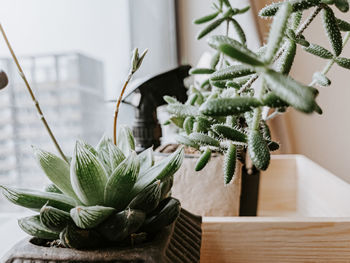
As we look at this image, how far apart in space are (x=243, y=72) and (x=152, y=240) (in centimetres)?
17

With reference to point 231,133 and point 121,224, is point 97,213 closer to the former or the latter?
point 121,224

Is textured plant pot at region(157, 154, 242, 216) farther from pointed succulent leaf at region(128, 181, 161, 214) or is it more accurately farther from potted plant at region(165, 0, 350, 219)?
pointed succulent leaf at region(128, 181, 161, 214)

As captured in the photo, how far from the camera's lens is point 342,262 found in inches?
15.6

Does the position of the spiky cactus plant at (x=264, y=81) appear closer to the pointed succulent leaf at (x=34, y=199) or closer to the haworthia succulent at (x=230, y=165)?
the haworthia succulent at (x=230, y=165)

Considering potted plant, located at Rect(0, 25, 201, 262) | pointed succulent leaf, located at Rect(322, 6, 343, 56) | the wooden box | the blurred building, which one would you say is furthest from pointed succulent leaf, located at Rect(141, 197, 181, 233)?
the blurred building

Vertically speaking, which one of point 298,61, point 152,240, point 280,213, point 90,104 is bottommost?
point 280,213

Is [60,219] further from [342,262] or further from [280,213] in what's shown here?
[280,213]

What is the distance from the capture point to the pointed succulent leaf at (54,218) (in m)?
0.27

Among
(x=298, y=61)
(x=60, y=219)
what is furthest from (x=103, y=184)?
(x=298, y=61)

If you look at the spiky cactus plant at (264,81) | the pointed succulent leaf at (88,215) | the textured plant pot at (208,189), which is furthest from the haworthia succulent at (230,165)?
the textured plant pot at (208,189)

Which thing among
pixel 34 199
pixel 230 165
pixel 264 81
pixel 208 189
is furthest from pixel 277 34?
pixel 208 189

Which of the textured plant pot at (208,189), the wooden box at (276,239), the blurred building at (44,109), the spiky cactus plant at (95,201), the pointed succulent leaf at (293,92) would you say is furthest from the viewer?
the blurred building at (44,109)

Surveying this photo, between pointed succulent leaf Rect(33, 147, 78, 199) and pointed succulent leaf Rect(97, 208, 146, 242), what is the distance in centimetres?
5

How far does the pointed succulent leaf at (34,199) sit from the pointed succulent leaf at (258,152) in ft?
0.55
